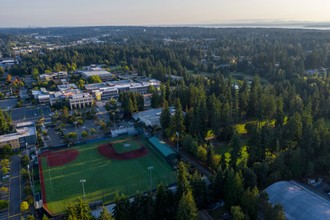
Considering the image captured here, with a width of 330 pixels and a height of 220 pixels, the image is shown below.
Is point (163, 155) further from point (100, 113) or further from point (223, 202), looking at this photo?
point (100, 113)

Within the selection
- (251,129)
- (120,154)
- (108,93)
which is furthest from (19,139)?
(251,129)

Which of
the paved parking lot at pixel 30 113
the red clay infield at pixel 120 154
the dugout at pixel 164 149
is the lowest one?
the red clay infield at pixel 120 154

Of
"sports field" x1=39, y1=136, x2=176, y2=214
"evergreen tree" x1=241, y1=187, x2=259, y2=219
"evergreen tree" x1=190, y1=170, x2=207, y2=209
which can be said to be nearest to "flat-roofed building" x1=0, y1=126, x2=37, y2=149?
"sports field" x1=39, y1=136, x2=176, y2=214

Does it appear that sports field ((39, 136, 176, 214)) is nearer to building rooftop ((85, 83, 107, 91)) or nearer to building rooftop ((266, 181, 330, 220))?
building rooftop ((266, 181, 330, 220))

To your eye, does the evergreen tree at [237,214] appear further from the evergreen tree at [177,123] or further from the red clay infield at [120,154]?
the evergreen tree at [177,123]

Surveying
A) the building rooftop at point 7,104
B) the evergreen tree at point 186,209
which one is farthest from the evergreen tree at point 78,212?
the building rooftop at point 7,104

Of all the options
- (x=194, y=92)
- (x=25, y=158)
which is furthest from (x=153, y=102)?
(x=25, y=158)
